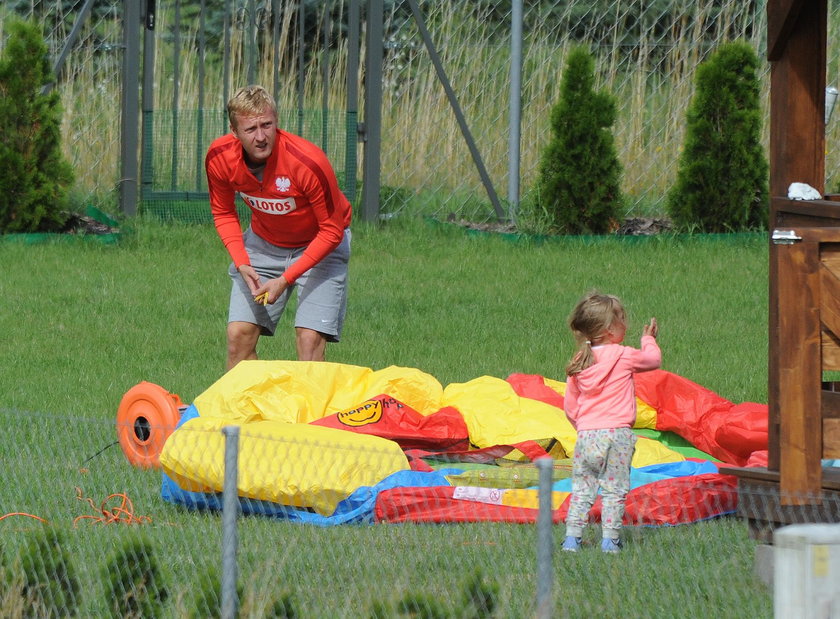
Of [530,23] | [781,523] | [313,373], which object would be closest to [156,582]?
[781,523]

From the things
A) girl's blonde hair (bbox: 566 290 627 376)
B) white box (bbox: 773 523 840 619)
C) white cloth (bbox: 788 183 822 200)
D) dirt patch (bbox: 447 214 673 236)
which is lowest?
white box (bbox: 773 523 840 619)

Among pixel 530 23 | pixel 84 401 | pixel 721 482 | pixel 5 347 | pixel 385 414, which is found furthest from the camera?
pixel 530 23

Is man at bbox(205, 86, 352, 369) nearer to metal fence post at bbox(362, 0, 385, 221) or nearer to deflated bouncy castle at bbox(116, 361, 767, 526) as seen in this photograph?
deflated bouncy castle at bbox(116, 361, 767, 526)

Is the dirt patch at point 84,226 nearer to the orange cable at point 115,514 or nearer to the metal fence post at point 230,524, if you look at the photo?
the orange cable at point 115,514

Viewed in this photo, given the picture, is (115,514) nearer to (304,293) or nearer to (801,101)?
(304,293)

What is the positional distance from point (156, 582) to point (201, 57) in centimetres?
1161

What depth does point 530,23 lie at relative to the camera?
21.6m

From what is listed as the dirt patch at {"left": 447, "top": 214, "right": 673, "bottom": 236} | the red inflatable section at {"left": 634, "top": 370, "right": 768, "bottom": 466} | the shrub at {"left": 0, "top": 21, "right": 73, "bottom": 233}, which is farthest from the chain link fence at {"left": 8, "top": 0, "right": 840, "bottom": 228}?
the red inflatable section at {"left": 634, "top": 370, "right": 768, "bottom": 466}

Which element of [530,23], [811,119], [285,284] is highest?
[530,23]

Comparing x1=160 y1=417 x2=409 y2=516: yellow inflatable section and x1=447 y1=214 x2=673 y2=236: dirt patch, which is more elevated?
x1=447 y1=214 x2=673 y2=236: dirt patch

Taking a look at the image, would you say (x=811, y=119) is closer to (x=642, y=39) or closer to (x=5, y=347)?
(x=5, y=347)

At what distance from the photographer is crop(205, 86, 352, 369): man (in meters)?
7.72

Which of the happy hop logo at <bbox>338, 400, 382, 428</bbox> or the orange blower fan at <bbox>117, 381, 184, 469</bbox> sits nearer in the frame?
the orange blower fan at <bbox>117, 381, 184, 469</bbox>

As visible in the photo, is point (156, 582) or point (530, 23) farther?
point (530, 23)
